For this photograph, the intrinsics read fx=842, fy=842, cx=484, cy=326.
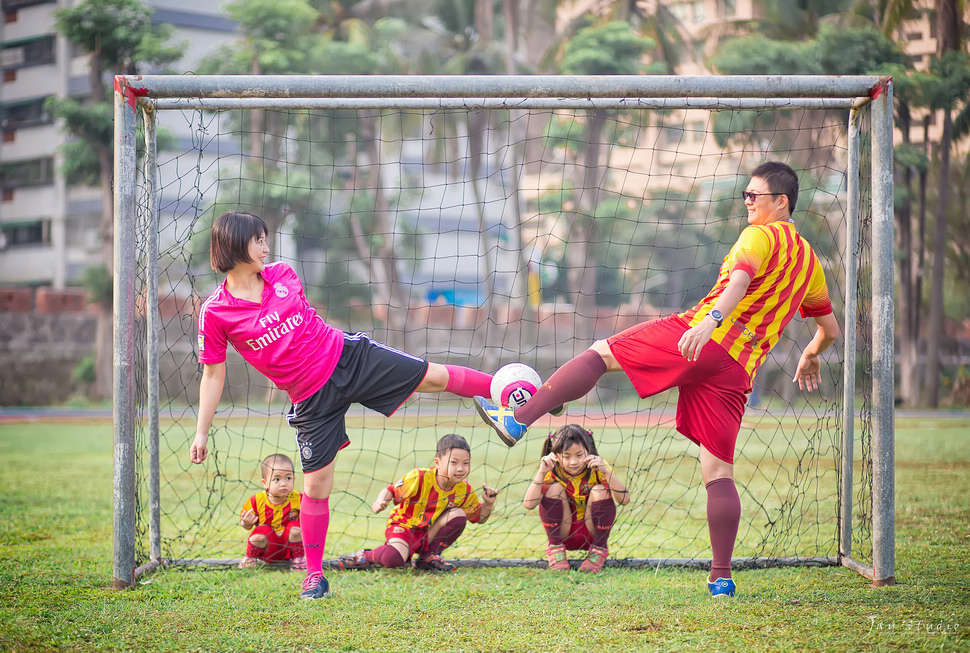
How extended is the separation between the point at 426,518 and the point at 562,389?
1269mm

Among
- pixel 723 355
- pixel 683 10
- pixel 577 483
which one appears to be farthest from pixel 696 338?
pixel 683 10

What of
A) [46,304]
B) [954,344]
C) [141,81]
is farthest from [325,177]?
[141,81]

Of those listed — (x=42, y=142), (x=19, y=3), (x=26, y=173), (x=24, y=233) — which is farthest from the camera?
(x=24, y=233)

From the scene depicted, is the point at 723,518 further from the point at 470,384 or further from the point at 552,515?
the point at 470,384

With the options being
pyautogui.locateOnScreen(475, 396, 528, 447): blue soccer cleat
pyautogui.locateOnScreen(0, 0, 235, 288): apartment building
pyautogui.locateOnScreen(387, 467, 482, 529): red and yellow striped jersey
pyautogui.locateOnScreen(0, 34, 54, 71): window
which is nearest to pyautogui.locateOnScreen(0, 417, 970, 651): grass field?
pyautogui.locateOnScreen(387, 467, 482, 529): red and yellow striped jersey

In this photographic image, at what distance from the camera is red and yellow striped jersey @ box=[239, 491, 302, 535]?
465 centimetres

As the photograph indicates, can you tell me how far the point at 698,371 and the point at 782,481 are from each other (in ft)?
16.1

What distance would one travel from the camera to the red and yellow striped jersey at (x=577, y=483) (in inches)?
179

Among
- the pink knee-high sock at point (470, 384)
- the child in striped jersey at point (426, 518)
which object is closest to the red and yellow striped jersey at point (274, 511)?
the child in striped jersey at point (426, 518)

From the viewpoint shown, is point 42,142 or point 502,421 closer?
point 502,421

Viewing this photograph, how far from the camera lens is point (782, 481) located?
8.05 m

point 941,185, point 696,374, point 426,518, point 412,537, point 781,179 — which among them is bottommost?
point 412,537

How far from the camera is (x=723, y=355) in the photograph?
368cm

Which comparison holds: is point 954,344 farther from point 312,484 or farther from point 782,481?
point 312,484
